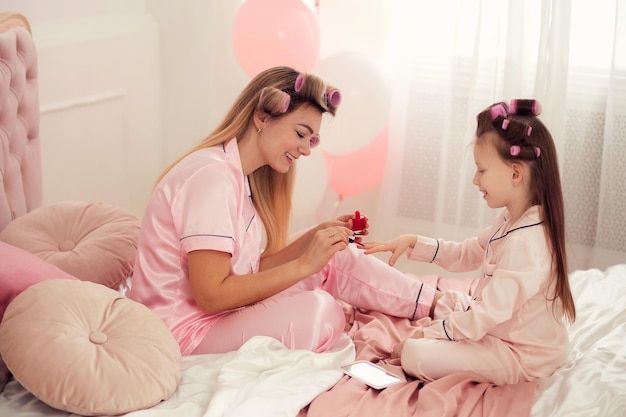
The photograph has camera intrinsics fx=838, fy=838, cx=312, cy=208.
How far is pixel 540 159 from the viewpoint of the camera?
203 cm

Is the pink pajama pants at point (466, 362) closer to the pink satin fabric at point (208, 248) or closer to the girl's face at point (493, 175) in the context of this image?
the pink satin fabric at point (208, 248)

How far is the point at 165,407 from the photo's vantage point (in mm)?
1729

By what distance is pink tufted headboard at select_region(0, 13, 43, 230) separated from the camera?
2383 mm

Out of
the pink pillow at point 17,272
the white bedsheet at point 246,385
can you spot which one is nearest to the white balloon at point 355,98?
the white bedsheet at point 246,385

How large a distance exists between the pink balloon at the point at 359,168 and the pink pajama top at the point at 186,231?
127cm

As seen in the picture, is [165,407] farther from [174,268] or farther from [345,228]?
[345,228]

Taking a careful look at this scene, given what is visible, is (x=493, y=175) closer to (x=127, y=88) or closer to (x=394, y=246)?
(x=394, y=246)

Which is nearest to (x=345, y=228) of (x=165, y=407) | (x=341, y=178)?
(x=165, y=407)

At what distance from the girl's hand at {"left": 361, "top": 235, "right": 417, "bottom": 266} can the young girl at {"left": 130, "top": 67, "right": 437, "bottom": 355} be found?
82 millimetres

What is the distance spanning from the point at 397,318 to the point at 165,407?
88 cm

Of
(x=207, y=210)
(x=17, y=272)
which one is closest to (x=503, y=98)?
(x=207, y=210)

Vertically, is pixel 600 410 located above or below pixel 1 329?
below

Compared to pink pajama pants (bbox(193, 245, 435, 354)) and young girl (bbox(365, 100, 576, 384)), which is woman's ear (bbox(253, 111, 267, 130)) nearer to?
pink pajama pants (bbox(193, 245, 435, 354))

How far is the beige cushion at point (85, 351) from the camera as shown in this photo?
1639mm
